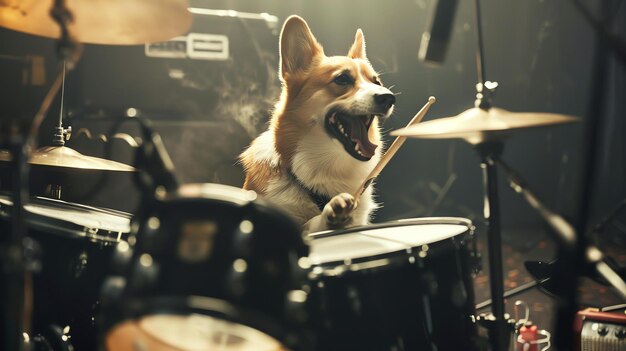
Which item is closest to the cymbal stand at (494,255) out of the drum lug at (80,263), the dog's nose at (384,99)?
the dog's nose at (384,99)

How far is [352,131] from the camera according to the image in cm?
239

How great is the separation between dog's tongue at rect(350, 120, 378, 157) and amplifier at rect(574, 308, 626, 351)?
974 millimetres

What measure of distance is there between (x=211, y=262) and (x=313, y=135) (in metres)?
1.53

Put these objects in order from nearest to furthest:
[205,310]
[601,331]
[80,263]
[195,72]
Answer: [205,310], [80,263], [601,331], [195,72]

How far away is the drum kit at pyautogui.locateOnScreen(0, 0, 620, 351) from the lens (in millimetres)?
871

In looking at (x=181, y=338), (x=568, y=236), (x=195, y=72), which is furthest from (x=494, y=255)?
(x=195, y=72)

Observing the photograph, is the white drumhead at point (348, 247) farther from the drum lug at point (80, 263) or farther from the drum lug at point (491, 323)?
the drum lug at point (80, 263)

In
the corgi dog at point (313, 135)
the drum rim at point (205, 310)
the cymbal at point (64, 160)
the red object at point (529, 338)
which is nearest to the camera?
the drum rim at point (205, 310)

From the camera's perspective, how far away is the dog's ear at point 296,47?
239cm

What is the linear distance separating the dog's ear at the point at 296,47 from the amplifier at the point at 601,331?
1.41 meters

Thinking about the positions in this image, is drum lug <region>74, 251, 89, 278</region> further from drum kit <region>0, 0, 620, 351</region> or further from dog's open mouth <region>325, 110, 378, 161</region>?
dog's open mouth <region>325, 110, 378, 161</region>

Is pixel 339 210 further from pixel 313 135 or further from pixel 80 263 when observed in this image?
pixel 80 263

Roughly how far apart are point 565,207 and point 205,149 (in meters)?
3.82

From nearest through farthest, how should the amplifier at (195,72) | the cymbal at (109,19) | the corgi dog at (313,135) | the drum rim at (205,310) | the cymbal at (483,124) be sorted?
the drum rim at (205,310)
the cymbal at (483,124)
the cymbal at (109,19)
the corgi dog at (313,135)
the amplifier at (195,72)
